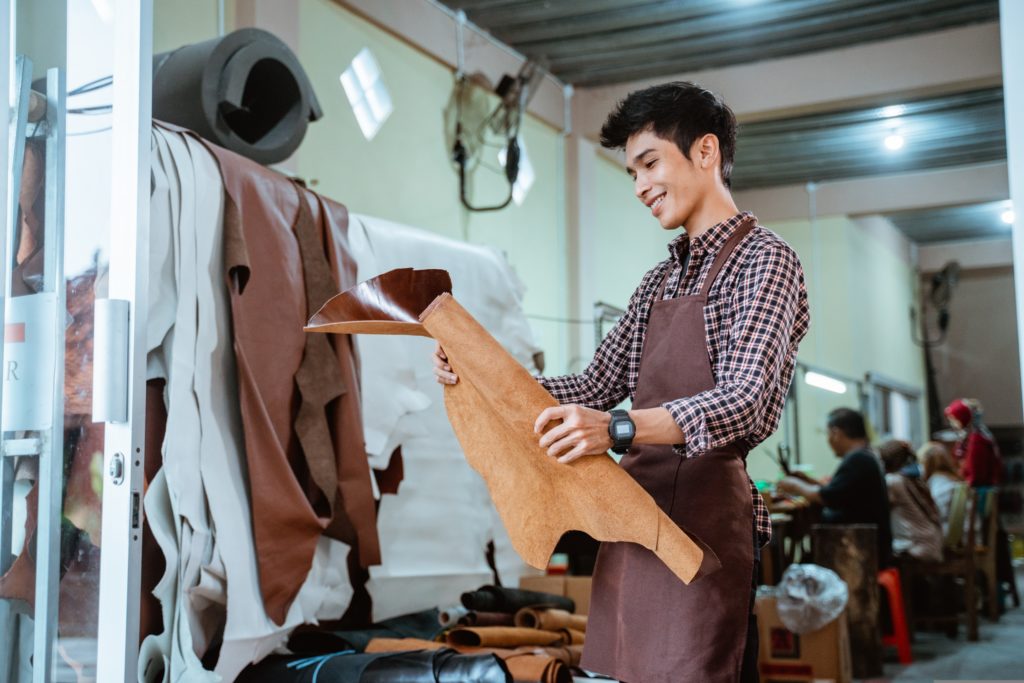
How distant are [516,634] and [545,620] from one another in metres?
0.22

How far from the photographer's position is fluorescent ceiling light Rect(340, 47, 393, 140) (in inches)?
187

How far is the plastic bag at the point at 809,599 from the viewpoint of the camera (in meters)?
4.51

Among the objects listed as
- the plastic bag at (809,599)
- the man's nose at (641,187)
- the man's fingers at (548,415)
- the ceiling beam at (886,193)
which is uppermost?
the ceiling beam at (886,193)

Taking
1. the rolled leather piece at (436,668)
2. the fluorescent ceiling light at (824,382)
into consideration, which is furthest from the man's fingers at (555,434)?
the fluorescent ceiling light at (824,382)

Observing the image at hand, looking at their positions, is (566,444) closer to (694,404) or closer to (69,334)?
(694,404)

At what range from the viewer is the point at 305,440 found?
2.96 metres

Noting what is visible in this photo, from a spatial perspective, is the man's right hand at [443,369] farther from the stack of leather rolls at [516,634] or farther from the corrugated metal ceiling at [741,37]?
the corrugated metal ceiling at [741,37]

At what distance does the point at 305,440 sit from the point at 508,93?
10.9 ft

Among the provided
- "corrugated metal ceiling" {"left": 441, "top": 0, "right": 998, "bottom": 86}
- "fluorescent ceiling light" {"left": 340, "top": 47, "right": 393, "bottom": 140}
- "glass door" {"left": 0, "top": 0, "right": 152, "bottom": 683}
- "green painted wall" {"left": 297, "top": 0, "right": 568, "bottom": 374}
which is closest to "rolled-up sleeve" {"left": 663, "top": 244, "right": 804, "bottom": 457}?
"glass door" {"left": 0, "top": 0, "right": 152, "bottom": 683}

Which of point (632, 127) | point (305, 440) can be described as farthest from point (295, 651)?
point (632, 127)

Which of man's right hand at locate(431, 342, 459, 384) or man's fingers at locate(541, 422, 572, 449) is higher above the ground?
man's right hand at locate(431, 342, 459, 384)

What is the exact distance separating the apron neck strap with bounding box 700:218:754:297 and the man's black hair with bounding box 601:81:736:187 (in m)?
0.15

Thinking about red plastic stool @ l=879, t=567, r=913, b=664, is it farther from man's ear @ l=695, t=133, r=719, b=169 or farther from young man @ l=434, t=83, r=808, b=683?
man's ear @ l=695, t=133, r=719, b=169

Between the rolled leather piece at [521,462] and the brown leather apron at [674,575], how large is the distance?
0.09m
